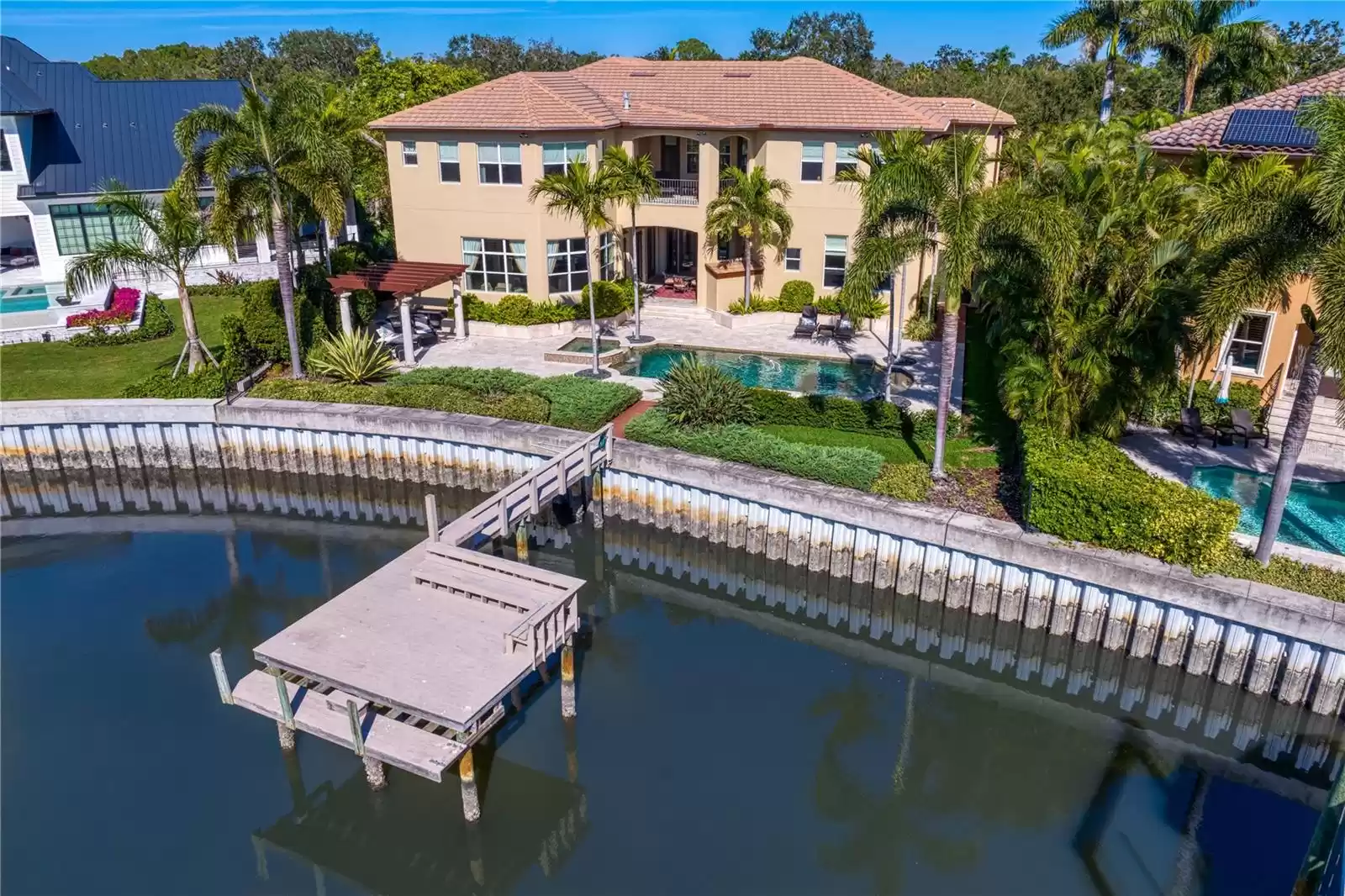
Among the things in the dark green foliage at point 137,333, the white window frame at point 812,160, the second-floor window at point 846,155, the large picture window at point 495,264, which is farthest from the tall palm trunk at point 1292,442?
the dark green foliage at point 137,333

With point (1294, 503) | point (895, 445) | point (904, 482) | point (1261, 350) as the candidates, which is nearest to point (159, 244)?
point (895, 445)

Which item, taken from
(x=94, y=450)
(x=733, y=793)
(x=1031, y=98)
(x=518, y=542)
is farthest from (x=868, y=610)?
(x=1031, y=98)

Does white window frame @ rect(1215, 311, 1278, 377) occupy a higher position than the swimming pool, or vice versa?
white window frame @ rect(1215, 311, 1278, 377)

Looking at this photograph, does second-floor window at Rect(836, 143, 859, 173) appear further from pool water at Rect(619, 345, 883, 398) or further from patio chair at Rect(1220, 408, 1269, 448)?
patio chair at Rect(1220, 408, 1269, 448)

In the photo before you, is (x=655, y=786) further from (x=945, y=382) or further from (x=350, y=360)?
(x=350, y=360)

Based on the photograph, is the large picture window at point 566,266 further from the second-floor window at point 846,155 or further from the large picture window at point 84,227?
the large picture window at point 84,227

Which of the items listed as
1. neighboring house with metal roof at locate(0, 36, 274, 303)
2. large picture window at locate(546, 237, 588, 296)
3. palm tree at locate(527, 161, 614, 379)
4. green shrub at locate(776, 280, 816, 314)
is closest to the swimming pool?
green shrub at locate(776, 280, 816, 314)
